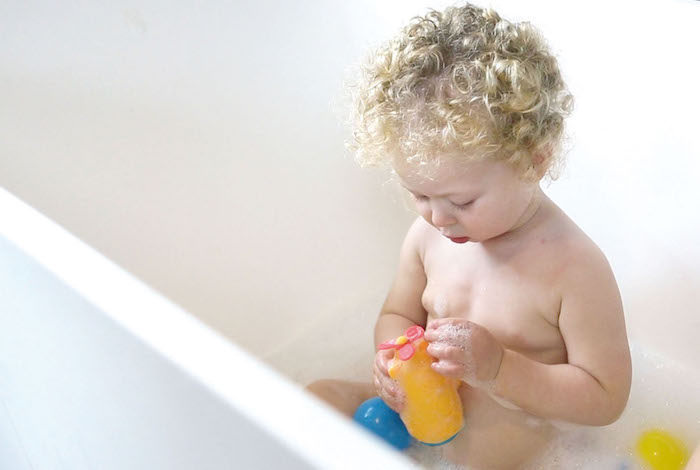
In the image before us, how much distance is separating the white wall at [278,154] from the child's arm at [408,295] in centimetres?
25

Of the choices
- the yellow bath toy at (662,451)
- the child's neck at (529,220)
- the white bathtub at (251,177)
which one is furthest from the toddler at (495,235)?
the white bathtub at (251,177)

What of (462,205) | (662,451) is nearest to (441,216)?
(462,205)

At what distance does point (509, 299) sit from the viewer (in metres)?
0.94

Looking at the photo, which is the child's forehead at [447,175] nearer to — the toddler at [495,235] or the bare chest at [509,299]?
the toddler at [495,235]

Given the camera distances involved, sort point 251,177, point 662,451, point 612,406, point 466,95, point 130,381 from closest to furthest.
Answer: point 130,381
point 466,95
point 612,406
point 662,451
point 251,177

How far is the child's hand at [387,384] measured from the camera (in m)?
0.87

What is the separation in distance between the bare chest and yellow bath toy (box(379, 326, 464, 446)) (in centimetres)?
10

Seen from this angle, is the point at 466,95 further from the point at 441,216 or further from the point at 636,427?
the point at 636,427

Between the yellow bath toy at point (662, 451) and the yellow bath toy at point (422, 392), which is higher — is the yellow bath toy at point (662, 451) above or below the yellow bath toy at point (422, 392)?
below

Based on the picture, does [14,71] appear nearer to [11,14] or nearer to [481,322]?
[11,14]

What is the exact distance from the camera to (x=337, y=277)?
1486 mm

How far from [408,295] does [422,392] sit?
0.75 feet

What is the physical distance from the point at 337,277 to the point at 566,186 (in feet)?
1.46

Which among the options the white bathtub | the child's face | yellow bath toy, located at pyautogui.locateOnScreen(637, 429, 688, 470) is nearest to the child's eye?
the child's face
